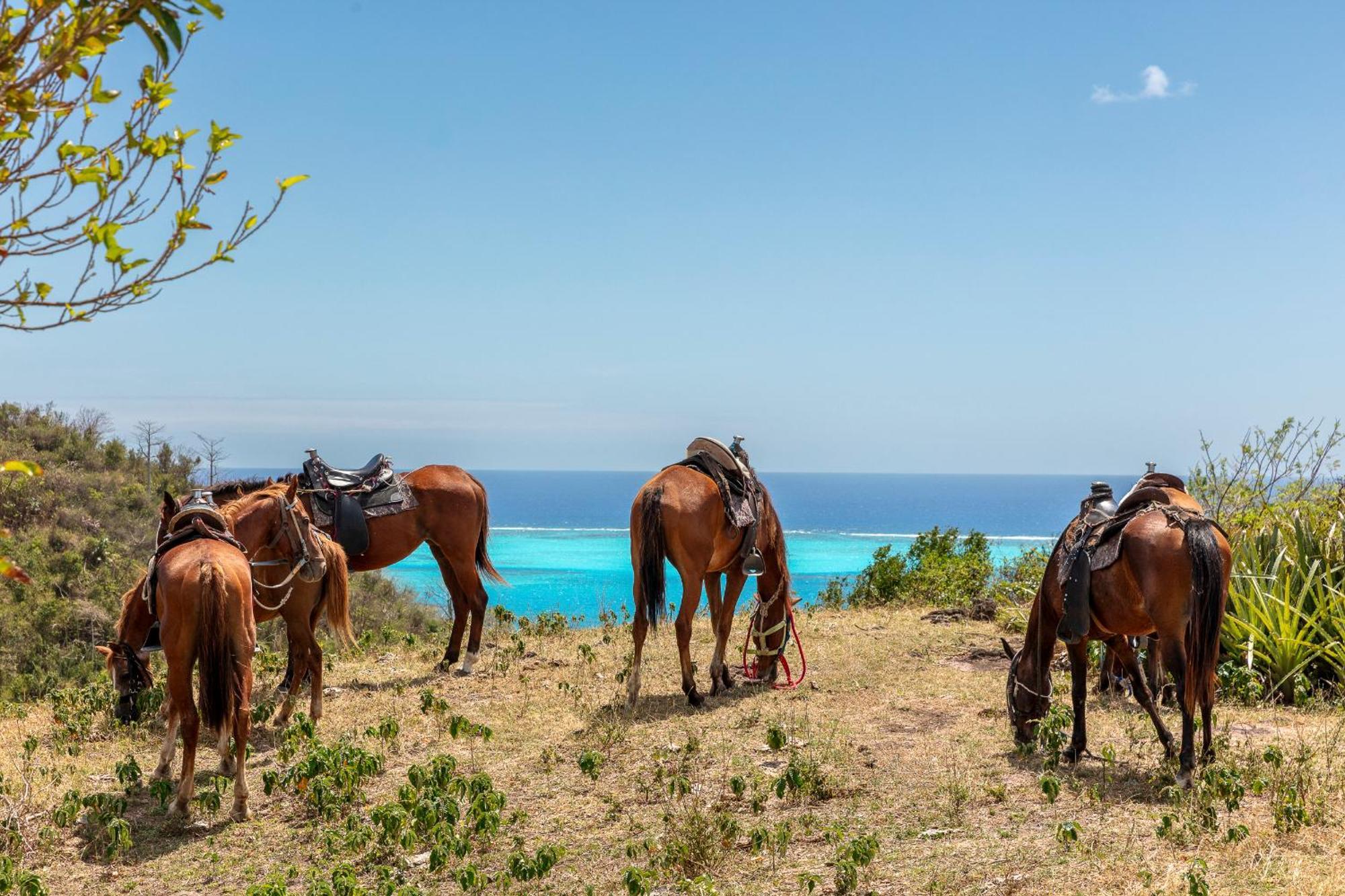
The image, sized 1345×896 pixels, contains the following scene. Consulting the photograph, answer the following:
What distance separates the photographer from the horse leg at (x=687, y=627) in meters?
8.03

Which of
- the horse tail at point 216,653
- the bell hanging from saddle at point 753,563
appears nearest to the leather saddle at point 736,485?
the bell hanging from saddle at point 753,563

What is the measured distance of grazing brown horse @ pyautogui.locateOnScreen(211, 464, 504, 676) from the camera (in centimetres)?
977

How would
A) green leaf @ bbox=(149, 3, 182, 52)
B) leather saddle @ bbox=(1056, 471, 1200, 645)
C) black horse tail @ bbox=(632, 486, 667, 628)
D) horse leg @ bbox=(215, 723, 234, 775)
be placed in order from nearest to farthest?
1. green leaf @ bbox=(149, 3, 182, 52)
2. horse leg @ bbox=(215, 723, 234, 775)
3. leather saddle @ bbox=(1056, 471, 1200, 645)
4. black horse tail @ bbox=(632, 486, 667, 628)

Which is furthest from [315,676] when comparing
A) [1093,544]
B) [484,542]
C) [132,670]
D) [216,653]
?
[1093,544]

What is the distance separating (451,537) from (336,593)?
8.06ft

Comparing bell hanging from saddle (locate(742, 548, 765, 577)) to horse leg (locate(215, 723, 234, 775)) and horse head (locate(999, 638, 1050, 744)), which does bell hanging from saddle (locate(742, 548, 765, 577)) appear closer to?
horse head (locate(999, 638, 1050, 744))

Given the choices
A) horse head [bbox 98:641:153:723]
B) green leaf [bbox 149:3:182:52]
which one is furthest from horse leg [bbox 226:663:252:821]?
green leaf [bbox 149:3:182:52]

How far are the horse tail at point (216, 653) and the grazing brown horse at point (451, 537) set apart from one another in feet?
13.1

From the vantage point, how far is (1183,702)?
552cm

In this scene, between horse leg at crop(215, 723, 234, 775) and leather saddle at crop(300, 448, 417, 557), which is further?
leather saddle at crop(300, 448, 417, 557)

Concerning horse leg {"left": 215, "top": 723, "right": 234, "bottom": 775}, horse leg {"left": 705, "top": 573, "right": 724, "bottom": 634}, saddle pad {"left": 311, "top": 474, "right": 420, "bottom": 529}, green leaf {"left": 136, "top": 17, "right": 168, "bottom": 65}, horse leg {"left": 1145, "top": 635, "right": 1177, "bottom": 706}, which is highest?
green leaf {"left": 136, "top": 17, "right": 168, "bottom": 65}

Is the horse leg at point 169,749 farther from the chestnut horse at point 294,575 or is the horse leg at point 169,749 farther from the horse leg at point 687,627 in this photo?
the horse leg at point 687,627

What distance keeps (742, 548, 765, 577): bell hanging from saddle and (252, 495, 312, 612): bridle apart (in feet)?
12.0

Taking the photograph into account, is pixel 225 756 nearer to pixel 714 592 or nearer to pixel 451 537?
pixel 451 537
